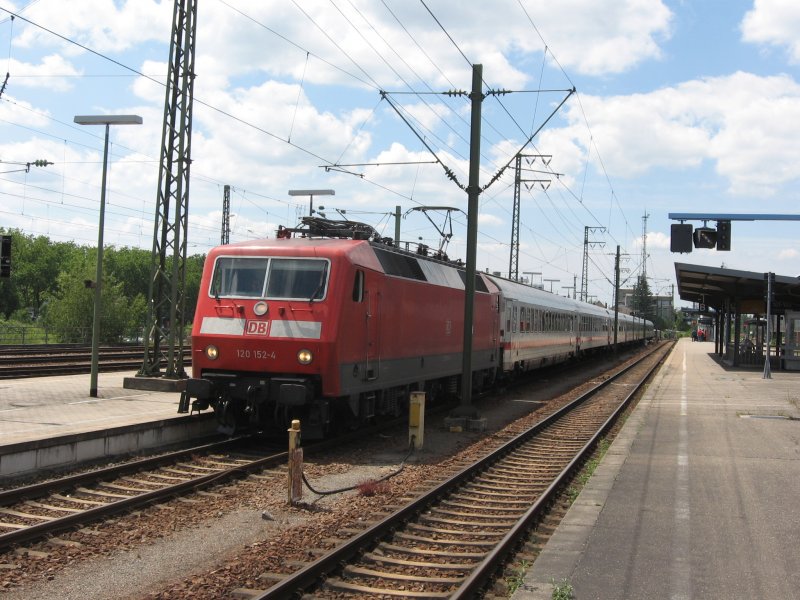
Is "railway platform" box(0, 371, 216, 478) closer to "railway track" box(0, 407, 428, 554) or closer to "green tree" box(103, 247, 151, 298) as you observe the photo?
"railway track" box(0, 407, 428, 554)

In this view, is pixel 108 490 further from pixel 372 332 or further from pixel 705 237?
pixel 705 237

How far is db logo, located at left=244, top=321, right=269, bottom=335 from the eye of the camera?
1226 cm

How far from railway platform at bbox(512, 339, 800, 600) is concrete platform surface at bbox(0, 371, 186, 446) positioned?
6.95m

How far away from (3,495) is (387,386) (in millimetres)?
7049

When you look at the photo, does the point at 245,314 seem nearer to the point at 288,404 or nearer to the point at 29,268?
the point at 288,404

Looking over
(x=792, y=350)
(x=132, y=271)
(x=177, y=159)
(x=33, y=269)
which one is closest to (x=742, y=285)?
(x=792, y=350)

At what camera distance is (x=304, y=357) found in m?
12.0

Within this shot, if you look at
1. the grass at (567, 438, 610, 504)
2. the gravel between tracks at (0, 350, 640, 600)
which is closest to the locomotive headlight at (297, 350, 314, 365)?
the gravel between tracks at (0, 350, 640, 600)

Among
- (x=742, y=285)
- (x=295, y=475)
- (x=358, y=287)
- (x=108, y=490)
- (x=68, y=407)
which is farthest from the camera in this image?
(x=742, y=285)

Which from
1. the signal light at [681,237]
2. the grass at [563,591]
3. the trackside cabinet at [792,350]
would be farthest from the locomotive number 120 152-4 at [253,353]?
the trackside cabinet at [792,350]

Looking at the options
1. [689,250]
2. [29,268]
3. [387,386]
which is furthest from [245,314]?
[29,268]

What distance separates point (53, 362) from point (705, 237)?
20637mm

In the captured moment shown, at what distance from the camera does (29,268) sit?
83.1m

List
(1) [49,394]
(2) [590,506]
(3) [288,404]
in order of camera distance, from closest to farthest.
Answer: (2) [590,506] < (3) [288,404] < (1) [49,394]
